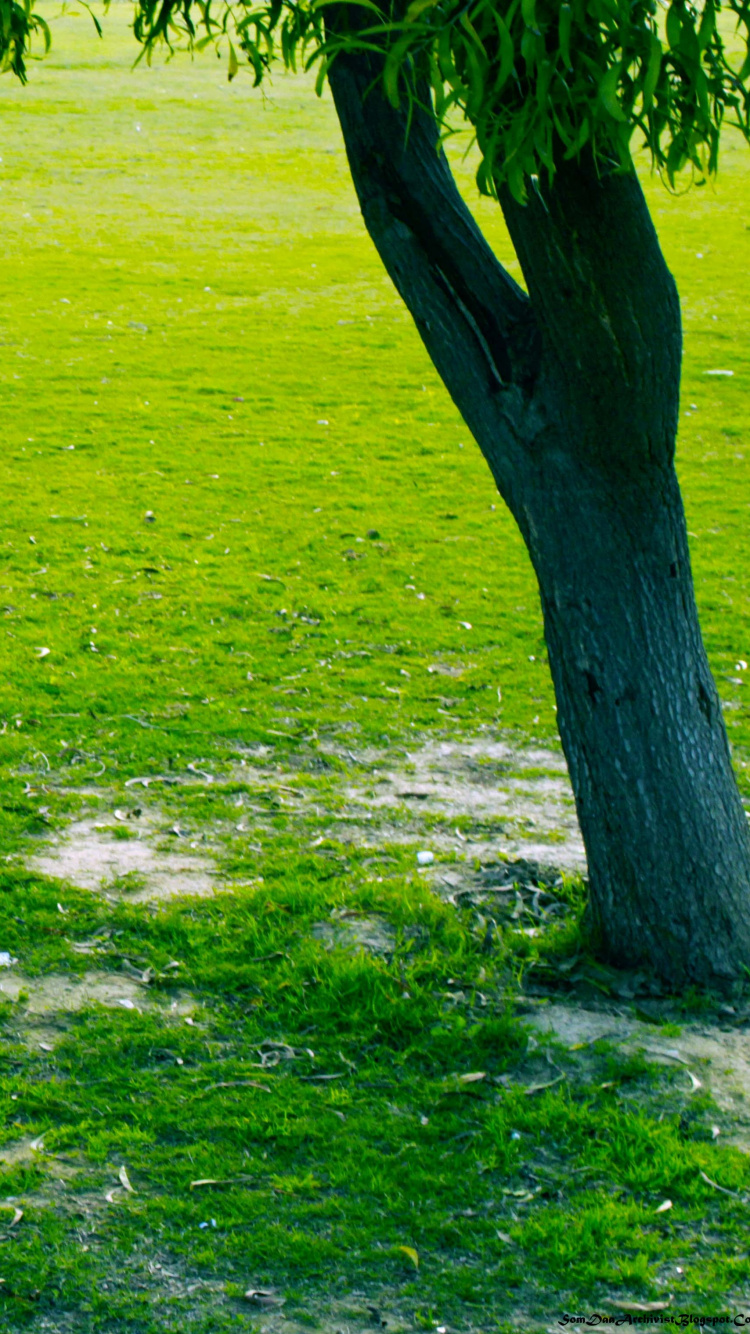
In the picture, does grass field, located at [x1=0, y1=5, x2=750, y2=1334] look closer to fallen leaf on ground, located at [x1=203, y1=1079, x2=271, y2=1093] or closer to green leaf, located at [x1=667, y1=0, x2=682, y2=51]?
fallen leaf on ground, located at [x1=203, y1=1079, x2=271, y2=1093]

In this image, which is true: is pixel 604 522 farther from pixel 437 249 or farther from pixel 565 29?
pixel 565 29

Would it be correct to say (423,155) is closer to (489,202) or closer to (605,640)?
(605,640)

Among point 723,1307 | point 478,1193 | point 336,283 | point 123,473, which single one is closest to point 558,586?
point 478,1193

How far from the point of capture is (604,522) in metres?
5.27

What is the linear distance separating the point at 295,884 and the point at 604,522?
228cm

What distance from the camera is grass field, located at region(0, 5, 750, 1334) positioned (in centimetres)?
410

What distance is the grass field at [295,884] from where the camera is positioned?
161 inches

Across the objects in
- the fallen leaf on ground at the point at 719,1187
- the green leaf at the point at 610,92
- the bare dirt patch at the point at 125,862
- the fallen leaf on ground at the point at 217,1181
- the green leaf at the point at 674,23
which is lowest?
the fallen leaf on ground at the point at 217,1181

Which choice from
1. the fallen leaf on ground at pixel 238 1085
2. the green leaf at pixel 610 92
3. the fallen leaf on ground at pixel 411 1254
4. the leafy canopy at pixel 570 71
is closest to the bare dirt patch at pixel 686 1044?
the fallen leaf on ground at pixel 238 1085

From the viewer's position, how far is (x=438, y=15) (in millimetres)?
3381

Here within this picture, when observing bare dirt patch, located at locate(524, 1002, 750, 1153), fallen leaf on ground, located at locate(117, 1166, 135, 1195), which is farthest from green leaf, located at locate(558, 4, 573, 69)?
fallen leaf on ground, located at locate(117, 1166, 135, 1195)

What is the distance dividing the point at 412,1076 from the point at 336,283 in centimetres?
1833

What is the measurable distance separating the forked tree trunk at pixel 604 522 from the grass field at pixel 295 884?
46cm

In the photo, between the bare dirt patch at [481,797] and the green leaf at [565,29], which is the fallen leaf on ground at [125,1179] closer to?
the bare dirt patch at [481,797]
